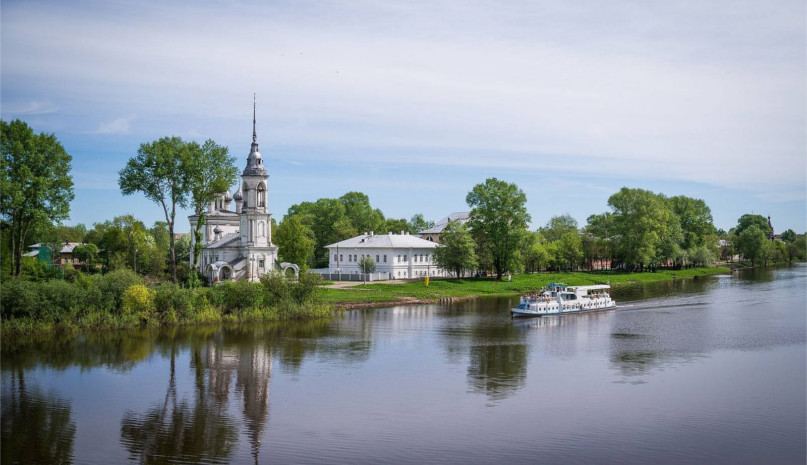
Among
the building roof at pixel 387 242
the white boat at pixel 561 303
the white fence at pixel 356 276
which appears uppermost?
the building roof at pixel 387 242

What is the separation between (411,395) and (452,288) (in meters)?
42.0

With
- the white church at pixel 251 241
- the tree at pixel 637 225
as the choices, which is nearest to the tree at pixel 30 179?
the white church at pixel 251 241

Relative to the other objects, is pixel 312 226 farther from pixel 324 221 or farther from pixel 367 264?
pixel 367 264

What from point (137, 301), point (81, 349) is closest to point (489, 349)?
point (81, 349)

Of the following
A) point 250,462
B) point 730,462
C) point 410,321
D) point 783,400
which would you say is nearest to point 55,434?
point 250,462

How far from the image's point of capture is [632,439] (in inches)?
840

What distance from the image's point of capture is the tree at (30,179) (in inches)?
1729

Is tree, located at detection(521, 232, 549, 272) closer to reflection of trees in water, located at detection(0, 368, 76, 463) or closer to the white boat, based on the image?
the white boat

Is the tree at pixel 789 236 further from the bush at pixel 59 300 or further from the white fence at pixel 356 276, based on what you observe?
the bush at pixel 59 300

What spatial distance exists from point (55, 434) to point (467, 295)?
152 ft

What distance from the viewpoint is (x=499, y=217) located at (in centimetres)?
7481

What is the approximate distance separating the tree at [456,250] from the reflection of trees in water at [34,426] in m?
48.0

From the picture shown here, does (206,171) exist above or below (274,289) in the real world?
above

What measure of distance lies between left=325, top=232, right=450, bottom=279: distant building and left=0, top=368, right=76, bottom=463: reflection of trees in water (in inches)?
1972
